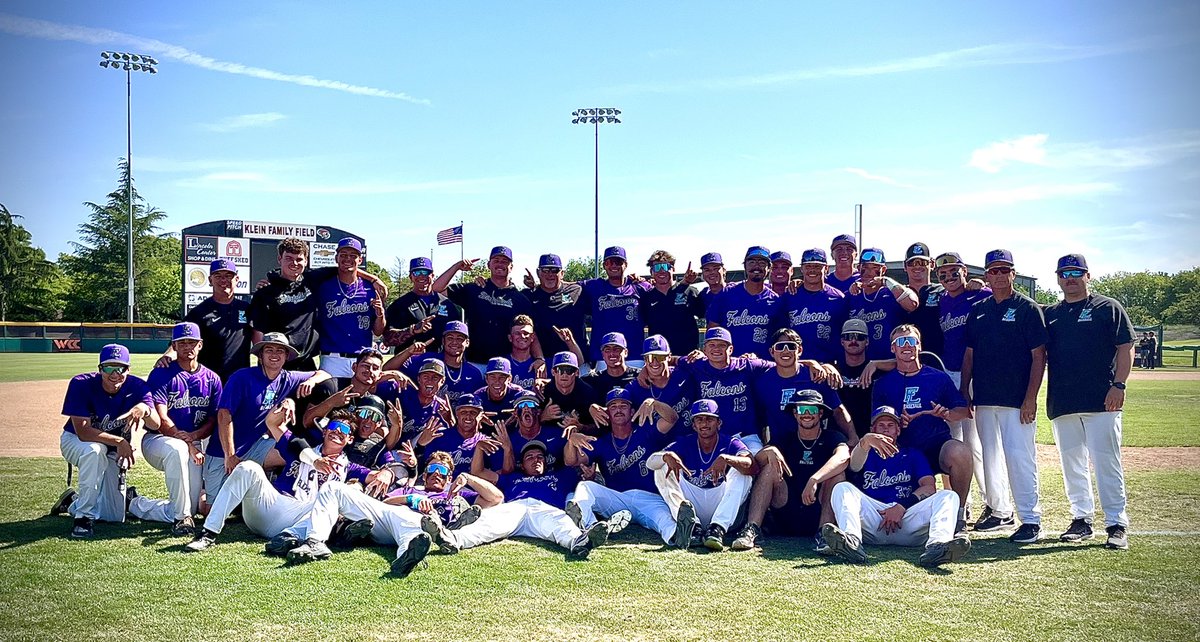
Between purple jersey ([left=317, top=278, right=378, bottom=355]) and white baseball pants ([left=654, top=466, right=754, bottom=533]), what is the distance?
320cm

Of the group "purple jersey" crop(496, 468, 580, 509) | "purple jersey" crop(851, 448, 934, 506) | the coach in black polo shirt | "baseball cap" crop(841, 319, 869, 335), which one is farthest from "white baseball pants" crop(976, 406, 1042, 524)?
"purple jersey" crop(496, 468, 580, 509)

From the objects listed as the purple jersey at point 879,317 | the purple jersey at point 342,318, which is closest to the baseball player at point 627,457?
the purple jersey at point 879,317

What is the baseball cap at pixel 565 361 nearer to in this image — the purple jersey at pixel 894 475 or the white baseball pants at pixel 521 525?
the white baseball pants at pixel 521 525

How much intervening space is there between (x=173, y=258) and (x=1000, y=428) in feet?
224

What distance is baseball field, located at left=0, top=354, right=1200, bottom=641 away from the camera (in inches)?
190

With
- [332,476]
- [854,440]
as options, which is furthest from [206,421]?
[854,440]

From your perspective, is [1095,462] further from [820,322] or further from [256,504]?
[256,504]

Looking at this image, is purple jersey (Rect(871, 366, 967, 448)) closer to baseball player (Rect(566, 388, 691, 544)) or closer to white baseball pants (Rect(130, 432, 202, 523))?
baseball player (Rect(566, 388, 691, 544))

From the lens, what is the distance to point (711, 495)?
278 inches

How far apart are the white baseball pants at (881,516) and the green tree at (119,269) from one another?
58.2 meters

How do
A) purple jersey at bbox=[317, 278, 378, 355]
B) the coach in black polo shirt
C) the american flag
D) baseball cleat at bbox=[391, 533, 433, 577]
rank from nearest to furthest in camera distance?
baseball cleat at bbox=[391, 533, 433, 577] → the coach in black polo shirt → purple jersey at bbox=[317, 278, 378, 355] → the american flag

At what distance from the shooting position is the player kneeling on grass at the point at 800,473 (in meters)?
6.87

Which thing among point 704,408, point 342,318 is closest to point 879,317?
point 704,408

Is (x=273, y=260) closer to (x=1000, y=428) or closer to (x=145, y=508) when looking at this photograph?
(x=145, y=508)
